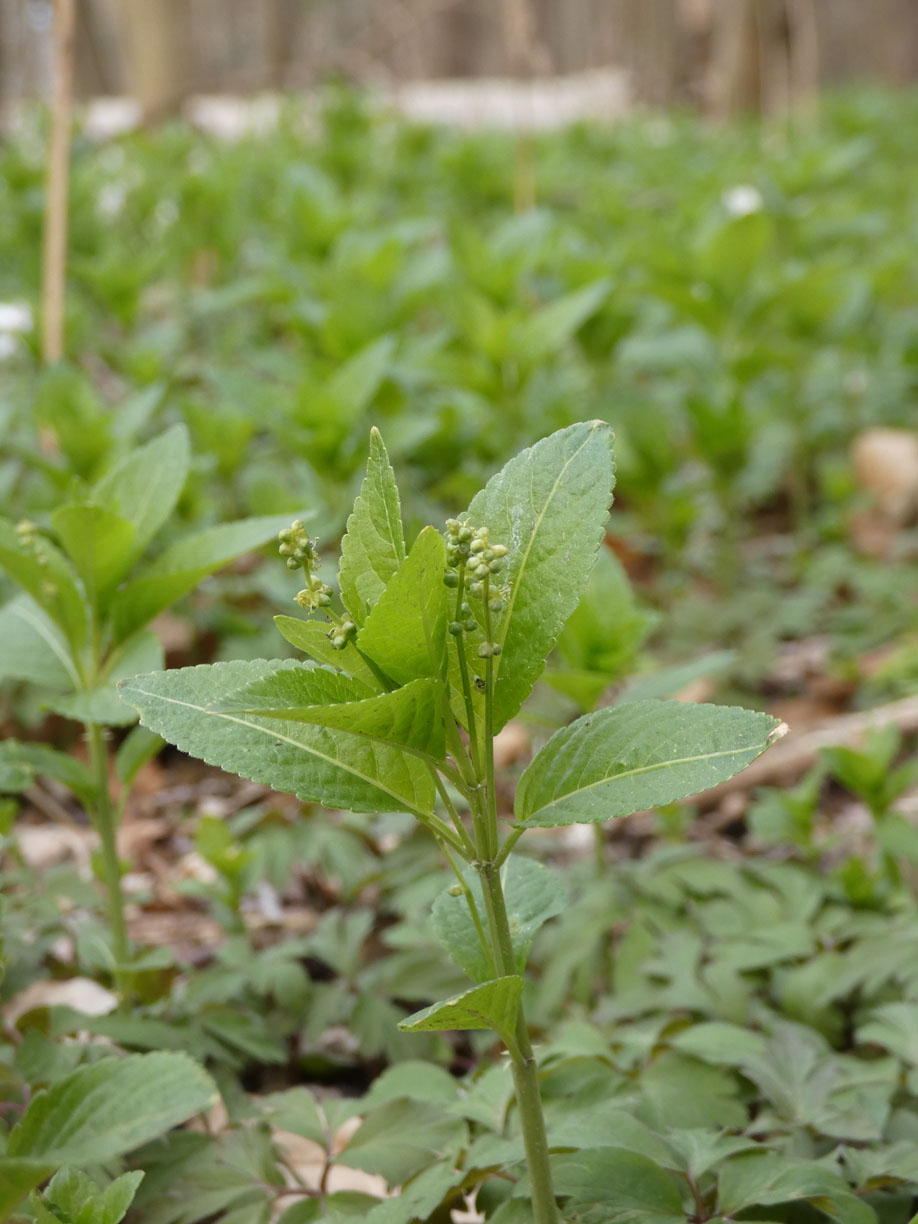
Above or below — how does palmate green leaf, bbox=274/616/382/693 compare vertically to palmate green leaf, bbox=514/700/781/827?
above

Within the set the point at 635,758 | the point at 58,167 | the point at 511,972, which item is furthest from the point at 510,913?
the point at 58,167

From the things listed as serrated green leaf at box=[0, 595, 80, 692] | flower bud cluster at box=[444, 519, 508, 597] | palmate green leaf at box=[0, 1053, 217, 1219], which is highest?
flower bud cluster at box=[444, 519, 508, 597]

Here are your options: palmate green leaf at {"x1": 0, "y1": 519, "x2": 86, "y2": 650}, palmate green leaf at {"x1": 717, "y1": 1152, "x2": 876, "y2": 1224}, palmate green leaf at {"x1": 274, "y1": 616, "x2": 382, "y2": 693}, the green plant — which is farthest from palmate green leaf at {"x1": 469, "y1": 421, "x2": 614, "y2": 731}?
palmate green leaf at {"x1": 0, "y1": 519, "x2": 86, "y2": 650}

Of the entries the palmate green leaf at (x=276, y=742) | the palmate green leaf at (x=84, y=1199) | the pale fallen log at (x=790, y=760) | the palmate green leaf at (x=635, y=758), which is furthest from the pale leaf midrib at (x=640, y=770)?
the pale fallen log at (x=790, y=760)

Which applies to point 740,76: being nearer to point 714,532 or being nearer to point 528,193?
point 528,193

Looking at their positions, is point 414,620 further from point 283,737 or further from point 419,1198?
point 419,1198

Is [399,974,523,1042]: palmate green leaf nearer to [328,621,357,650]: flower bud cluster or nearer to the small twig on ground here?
[328,621,357,650]: flower bud cluster

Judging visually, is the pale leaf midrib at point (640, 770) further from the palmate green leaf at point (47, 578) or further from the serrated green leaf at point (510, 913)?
the palmate green leaf at point (47, 578)
